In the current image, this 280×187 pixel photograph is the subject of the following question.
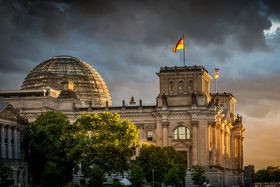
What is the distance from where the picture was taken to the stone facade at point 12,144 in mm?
168875

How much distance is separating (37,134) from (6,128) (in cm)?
672

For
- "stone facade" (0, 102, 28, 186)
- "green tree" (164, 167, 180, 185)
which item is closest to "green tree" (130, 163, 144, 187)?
"green tree" (164, 167, 180, 185)

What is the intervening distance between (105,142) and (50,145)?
12218 millimetres

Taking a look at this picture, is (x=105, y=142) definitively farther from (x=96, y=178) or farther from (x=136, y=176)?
(x=96, y=178)

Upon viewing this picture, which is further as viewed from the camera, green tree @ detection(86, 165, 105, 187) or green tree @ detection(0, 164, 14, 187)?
green tree @ detection(86, 165, 105, 187)

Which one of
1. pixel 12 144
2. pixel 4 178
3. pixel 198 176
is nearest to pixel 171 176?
pixel 198 176

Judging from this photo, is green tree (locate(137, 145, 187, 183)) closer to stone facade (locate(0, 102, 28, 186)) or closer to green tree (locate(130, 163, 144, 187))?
green tree (locate(130, 163, 144, 187))

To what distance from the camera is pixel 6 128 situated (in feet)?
563

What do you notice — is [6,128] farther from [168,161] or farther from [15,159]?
[168,161]

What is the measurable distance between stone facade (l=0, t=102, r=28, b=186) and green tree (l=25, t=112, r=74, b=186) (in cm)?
277

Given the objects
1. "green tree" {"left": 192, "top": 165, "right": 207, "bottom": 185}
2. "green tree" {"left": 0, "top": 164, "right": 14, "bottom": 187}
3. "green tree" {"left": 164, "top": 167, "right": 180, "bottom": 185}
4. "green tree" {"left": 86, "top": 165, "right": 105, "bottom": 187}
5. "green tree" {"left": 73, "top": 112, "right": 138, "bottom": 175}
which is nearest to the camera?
"green tree" {"left": 0, "top": 164, "right": 14, "bottom": 187}

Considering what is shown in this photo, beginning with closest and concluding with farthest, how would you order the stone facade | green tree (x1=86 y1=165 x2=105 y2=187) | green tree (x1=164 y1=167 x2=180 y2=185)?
green tree (x1=86 y1=165 x2=105 y2=187), green tree (x1=164 y1=167 x2=180 y2=185), the stone facade

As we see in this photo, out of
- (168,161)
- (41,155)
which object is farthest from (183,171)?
(41,155)

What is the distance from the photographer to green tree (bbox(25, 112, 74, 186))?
169 metres
